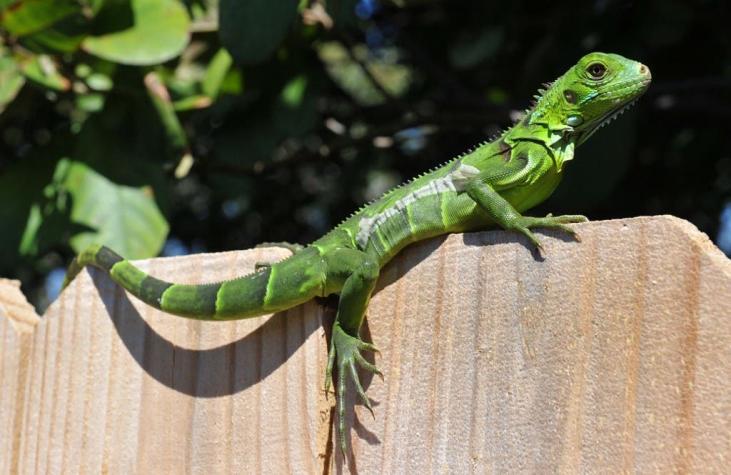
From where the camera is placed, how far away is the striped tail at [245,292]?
8.63 feet

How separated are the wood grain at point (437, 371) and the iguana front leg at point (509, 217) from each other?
3 centimetres

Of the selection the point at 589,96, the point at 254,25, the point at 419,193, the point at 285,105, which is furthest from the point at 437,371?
the point at 285,105

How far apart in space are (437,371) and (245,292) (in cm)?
65

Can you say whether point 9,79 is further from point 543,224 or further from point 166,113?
point 543,224

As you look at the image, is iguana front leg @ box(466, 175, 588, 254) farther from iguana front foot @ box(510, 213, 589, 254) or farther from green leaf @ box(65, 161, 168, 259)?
green leaf @ box(65, 161, 168, 259)

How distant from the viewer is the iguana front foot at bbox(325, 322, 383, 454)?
92.7 inches

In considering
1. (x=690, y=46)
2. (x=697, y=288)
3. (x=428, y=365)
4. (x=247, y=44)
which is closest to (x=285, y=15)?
(x=247, y=44)

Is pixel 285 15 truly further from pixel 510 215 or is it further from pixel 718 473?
pixel 718 473

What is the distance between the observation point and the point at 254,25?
3883mm

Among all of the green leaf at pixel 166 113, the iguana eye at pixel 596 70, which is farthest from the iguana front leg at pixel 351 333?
the green leaf at pixel 166 113

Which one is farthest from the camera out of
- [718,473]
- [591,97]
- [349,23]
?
[349,23]

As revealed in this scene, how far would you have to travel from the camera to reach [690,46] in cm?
559

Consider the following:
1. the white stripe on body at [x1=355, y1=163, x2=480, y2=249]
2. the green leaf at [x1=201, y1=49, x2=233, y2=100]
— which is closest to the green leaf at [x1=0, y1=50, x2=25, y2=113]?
the green leaf at [x1=201, y1=49, x2=233, y2=100]

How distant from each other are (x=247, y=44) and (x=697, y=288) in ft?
8.28
